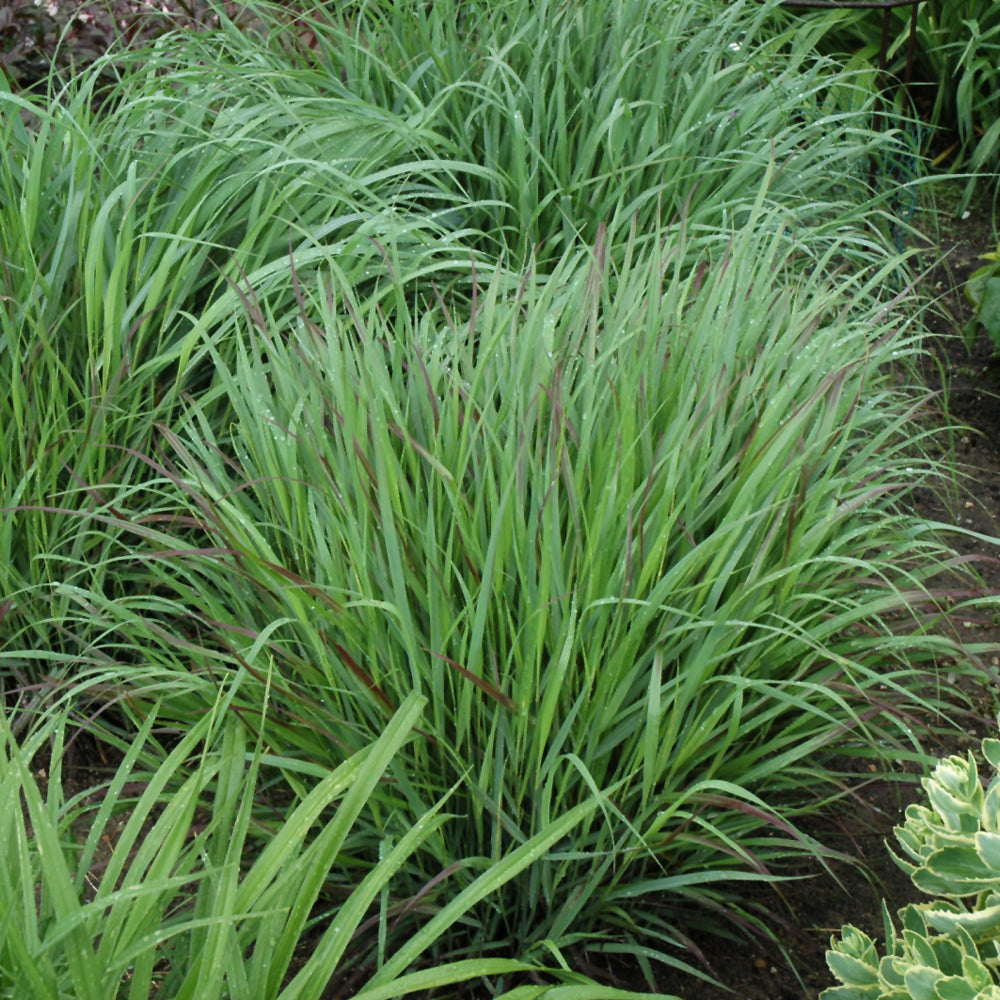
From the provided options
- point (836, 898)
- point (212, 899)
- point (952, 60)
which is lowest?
point (836, 898)

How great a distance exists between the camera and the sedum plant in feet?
4.04

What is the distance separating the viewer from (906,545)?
1880 mm

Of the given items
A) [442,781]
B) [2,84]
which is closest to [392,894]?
[442,781]

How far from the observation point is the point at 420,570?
68.5 inches

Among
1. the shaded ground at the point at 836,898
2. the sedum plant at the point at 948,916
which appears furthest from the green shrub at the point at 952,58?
the sedum plant at the point at 948,916

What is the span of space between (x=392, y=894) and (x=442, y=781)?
0.62 ft

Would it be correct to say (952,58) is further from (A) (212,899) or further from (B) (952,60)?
(A) (212,899)

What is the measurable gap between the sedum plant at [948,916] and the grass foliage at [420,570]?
18 centimetres

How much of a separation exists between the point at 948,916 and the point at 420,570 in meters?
0.80

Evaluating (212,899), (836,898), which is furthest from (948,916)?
(212,899)

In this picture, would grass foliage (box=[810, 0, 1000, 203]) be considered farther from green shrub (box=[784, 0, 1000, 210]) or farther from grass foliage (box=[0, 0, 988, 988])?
grass foliage (box=[0, 0, 988, 988])

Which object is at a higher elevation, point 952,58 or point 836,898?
point 952,58

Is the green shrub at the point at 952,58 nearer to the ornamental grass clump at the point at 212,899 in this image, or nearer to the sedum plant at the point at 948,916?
the sedum plant at the point at 948,916

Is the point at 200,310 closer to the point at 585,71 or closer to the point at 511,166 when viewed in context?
the point at 511,166
